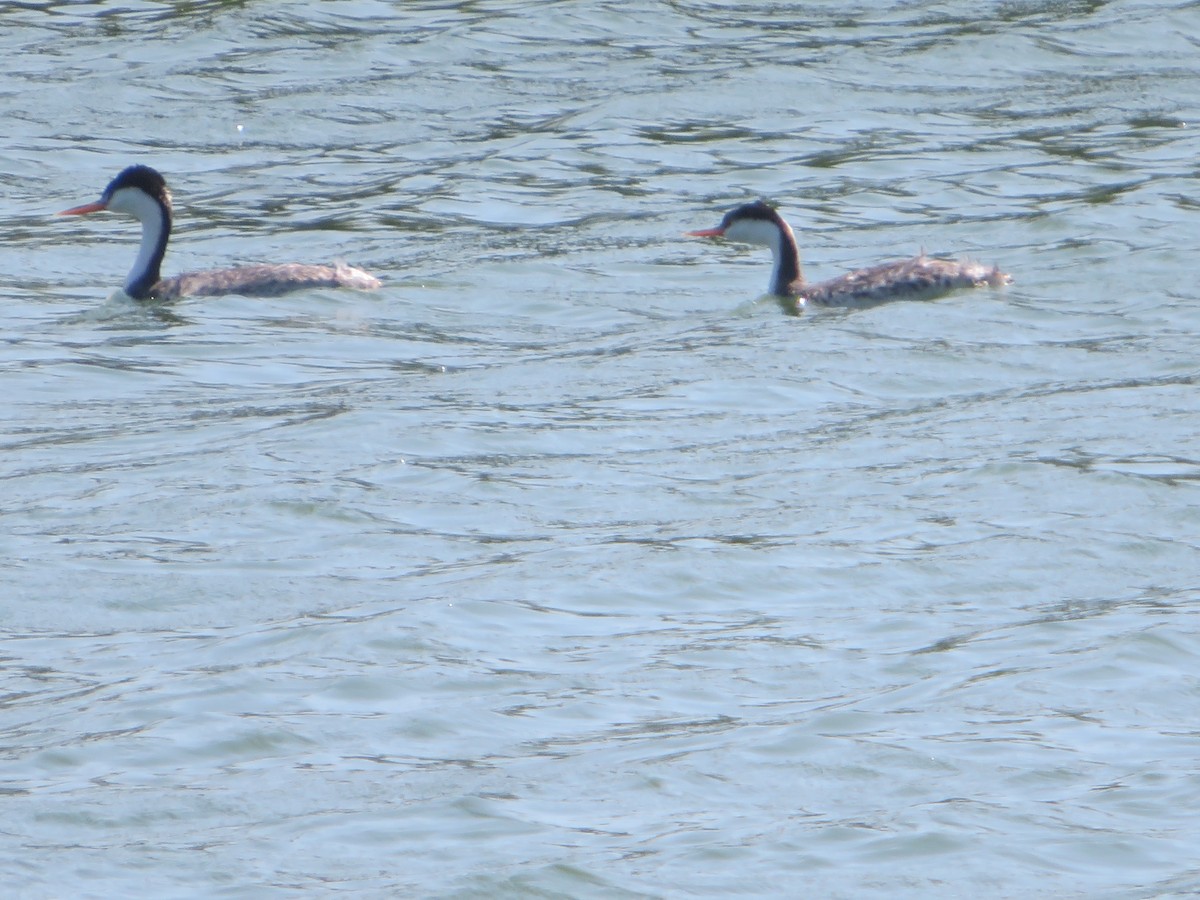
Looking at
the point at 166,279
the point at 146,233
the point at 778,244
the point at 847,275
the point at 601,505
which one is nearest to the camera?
the point at 601,505

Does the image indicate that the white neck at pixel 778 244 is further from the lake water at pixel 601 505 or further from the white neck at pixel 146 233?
the white neck at pixel 146 233

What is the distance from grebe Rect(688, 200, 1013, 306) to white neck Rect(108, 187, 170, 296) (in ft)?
11.8

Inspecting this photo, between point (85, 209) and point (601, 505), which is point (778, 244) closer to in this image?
point (85, 209)

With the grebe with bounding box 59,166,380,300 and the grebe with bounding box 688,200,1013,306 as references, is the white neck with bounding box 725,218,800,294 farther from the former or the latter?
the grebe with bounding box 59,166,380,300

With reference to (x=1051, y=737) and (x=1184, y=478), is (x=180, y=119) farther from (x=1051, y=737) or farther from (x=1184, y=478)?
(x=1051, y=737)

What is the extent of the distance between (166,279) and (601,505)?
22.3 ft

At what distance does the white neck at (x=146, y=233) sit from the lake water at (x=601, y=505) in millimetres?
456

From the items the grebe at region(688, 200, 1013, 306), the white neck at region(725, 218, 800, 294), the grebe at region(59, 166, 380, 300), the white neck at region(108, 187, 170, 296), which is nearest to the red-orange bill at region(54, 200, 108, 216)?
the grebe at region(59, 166, 380, 300)

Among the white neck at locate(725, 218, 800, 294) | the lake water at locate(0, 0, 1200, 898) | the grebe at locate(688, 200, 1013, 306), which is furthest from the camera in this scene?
the white neck at locate(725, 218, 800, 294)

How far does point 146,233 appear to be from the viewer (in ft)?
52.4

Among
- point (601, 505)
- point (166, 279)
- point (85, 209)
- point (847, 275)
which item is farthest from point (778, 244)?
point (601, 505)

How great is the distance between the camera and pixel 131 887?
245 inches

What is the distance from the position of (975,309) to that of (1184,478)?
4.27m

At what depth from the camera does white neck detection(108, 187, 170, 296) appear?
15717 mm
